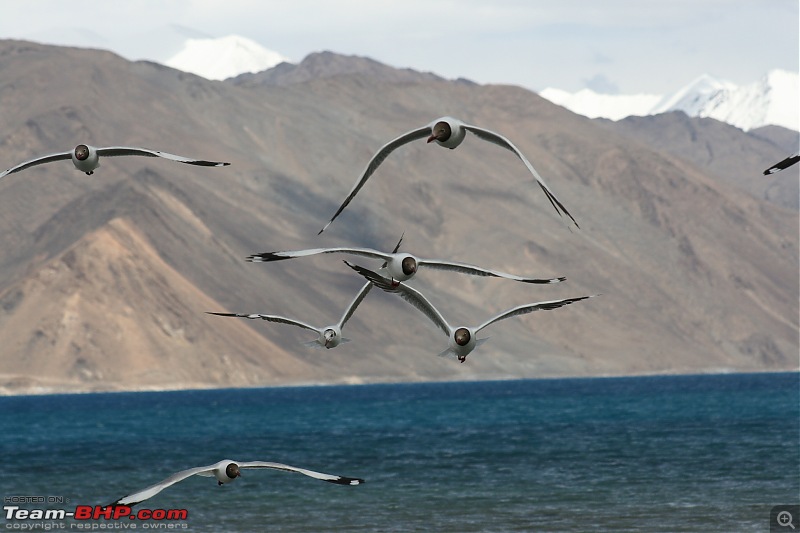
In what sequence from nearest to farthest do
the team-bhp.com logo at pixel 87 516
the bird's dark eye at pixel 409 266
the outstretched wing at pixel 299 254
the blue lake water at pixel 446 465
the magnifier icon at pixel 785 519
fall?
the outstretched wing at pixel 299 254, the bird's dark eye at pixel 409 266, the magnifier icon at pixel 785 519, the team-bhp.com logo at pixel 87 516, the blue lake water at pixel 446 465

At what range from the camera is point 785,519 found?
2025 inches

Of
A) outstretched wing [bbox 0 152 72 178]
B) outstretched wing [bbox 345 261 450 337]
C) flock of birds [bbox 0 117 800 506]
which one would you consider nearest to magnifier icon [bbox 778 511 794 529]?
flock of birds [bbox 0 117 800 506]

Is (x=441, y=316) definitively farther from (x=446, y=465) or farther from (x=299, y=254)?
(x=446, y=465)

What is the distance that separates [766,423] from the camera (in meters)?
122

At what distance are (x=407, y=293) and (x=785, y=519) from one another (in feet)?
106

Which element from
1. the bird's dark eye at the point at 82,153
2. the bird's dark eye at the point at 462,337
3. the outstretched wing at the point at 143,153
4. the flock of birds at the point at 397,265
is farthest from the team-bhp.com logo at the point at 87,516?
the bird's dark eye at the point at 462,337

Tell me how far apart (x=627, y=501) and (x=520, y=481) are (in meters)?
10.2

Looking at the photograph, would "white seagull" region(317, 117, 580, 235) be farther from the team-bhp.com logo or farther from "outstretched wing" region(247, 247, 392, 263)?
the team-bhp.com logo

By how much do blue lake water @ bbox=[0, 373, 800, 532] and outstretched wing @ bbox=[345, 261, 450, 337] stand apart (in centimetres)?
2807

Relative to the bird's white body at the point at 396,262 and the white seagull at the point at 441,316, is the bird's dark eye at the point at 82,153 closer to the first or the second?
the bird's white body at the point at 396,262

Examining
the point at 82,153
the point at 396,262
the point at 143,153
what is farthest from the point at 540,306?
the point at 82,153

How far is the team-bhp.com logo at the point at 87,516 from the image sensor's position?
5331 centimetres

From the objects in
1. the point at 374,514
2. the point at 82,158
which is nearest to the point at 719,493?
the point at 374,514

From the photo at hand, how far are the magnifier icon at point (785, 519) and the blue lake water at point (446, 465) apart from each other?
1.96 ft
